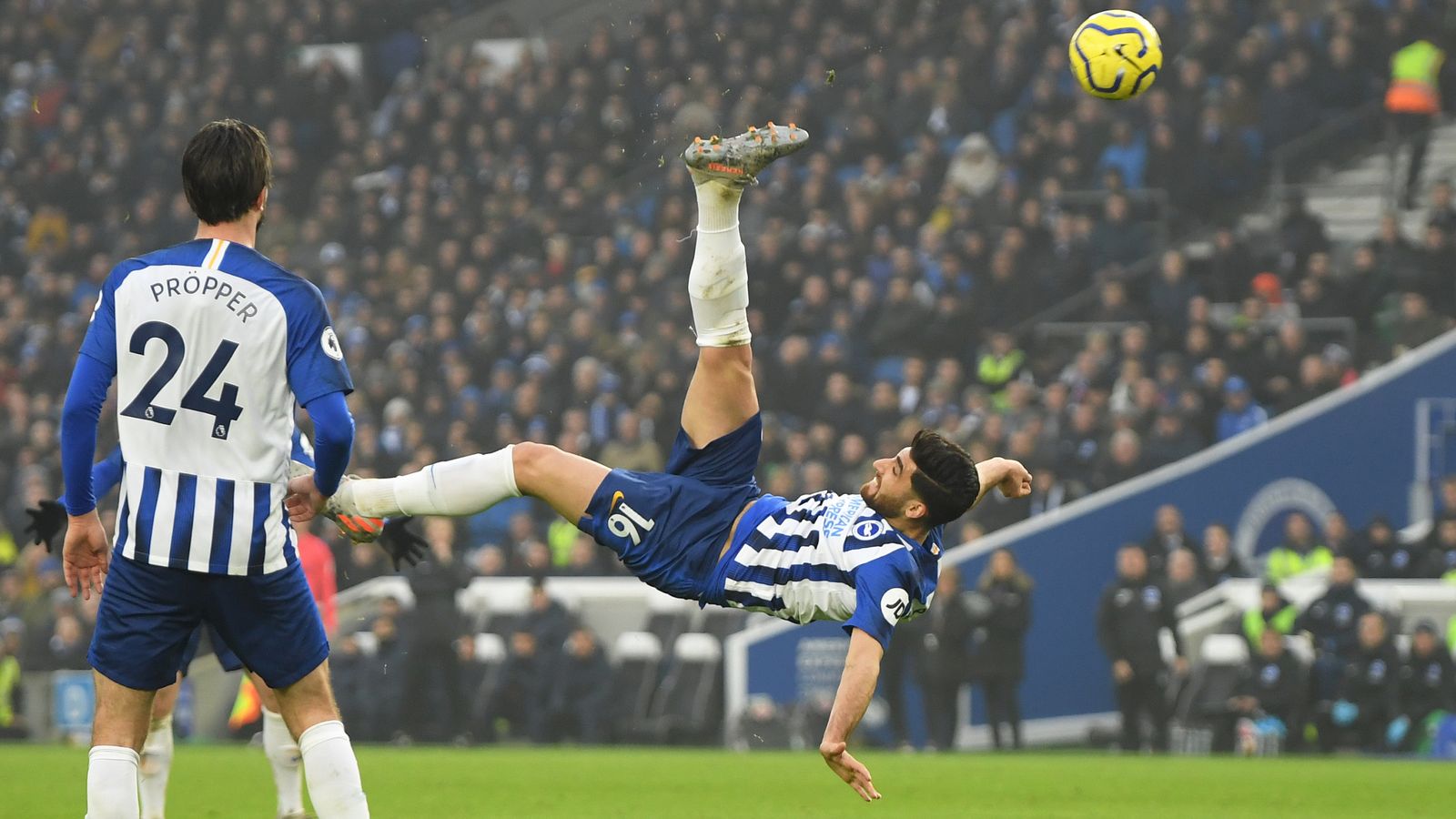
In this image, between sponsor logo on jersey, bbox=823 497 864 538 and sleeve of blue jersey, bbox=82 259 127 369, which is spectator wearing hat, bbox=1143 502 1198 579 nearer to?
sponsor logo on jersey, bbox=823 497 864 538

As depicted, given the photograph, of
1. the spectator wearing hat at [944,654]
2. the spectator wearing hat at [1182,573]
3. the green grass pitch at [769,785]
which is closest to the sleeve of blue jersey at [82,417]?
the green grass pitch at [769,785]

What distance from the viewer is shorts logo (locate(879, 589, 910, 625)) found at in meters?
5.71

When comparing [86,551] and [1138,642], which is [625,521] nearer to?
[86,551]

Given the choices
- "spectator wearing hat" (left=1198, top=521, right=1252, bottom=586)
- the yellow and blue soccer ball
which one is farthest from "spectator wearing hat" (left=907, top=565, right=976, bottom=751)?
the yellow and blue soccer ball

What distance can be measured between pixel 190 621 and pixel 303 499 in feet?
1.59

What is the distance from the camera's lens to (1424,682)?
13.9m

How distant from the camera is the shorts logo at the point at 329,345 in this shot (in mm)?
4848

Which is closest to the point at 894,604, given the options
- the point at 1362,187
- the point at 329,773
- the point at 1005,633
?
the point at 329,773

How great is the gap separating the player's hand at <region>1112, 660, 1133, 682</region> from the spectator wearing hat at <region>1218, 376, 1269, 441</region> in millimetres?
2216

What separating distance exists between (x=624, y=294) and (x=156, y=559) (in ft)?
43.4

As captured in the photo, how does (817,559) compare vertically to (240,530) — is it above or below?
below

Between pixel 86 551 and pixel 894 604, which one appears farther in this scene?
pixel 894 604

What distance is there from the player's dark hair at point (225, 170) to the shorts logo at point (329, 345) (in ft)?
1.32

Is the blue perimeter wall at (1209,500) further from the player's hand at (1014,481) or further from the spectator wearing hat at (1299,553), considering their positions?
the player's hand at (1014,481)
